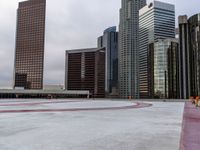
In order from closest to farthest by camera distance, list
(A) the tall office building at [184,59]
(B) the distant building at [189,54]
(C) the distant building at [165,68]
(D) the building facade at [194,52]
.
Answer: (D) the building facade at [194,52] < (B) the distant building at [189,54] < (A) the tall office building at [184,59] < (C) the distant building at [165,68]

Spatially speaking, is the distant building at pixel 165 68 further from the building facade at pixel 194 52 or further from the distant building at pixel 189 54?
the building facade at pixel 194 52

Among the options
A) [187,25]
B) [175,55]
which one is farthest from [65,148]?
[175,55]

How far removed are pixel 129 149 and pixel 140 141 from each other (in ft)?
3.41

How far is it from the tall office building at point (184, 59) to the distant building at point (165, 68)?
21299mm

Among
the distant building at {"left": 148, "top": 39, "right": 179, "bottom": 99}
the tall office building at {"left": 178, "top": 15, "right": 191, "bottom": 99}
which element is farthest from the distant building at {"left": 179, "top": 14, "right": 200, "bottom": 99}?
the distant building at {"left": 148, "top": 39, "right": 179, "bottom": 99}

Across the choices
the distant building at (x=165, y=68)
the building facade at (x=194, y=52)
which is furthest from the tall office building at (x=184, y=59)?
the distant building at (x=165, y=68)

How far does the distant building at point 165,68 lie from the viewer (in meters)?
162

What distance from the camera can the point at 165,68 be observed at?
16638 cm

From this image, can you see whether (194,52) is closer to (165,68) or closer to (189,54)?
(189,54)

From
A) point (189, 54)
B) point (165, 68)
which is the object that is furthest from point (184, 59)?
point (165, 68)

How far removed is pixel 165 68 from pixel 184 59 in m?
29.6

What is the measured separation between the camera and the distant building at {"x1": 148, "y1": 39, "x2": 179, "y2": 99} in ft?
531

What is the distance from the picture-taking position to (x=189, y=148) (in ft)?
20.1

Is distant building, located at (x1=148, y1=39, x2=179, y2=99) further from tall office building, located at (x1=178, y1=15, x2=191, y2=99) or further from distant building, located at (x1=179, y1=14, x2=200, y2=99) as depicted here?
distant building, located at (x1=179, y1=14, x2=200, y2=99)
